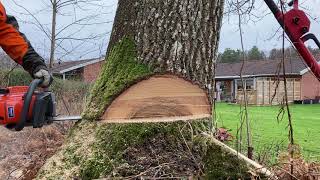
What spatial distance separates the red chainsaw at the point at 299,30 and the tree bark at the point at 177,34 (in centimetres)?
124

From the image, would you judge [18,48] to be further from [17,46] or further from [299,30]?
[299,30]

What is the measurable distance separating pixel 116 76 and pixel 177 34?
0.53 metres

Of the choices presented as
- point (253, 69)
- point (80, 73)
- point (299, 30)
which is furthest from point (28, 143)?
point (253, 69)

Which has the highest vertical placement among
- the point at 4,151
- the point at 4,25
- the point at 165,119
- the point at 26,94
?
the point at 4,25

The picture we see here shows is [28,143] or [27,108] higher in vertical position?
[27,108]

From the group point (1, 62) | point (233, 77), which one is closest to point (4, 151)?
point (1, 62)

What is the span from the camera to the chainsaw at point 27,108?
2604 millimetres

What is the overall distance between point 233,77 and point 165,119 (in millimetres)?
39361

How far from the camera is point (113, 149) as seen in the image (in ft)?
9.03

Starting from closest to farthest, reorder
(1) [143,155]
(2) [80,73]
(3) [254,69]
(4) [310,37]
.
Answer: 1. (1) [143,155]
2. (4) [310,37]
3. (2) [80,73]
4. (3) [254,69]

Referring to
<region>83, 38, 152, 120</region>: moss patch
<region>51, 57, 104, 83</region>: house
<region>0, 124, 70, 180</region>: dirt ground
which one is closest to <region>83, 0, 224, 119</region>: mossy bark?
<region>83, 38, 152, 120</region>: moss patch

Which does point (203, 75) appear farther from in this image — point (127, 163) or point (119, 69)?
point (127, 163)

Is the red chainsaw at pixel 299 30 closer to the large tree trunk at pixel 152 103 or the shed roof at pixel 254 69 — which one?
the large tree trunk at pixel 152 103

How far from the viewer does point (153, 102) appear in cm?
288
